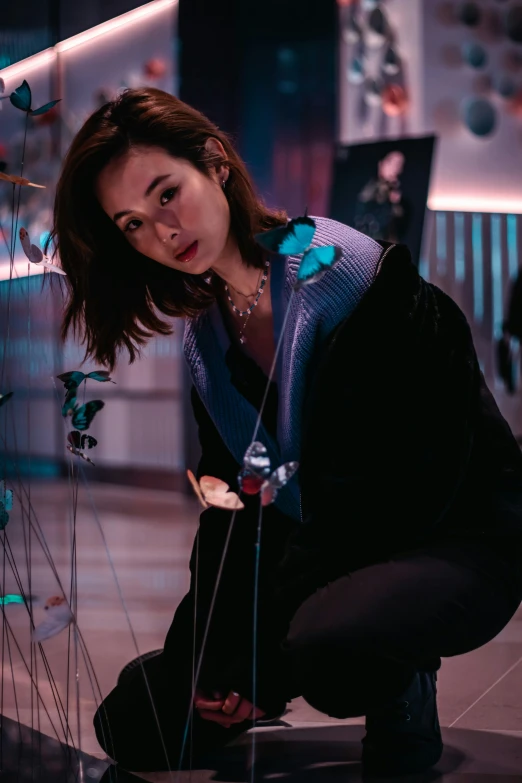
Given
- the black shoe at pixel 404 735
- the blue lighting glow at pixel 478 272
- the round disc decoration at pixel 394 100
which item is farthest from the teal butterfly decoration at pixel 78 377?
the blue lighting glow at pixel 478 272

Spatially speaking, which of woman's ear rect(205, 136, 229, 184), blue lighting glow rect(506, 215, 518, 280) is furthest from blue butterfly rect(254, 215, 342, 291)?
blue lighting glow rect(506, 215, 518, 280)

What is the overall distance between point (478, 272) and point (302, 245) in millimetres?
3852

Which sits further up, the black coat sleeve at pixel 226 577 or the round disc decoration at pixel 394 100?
the round disc decoration at pixel 394 100

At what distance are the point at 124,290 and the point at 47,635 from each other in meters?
0.53

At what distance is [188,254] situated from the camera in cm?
114

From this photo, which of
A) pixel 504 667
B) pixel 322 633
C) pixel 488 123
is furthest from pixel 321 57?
pixel 322 633

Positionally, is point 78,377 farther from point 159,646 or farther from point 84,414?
point 159,646

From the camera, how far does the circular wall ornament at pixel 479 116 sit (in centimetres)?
437

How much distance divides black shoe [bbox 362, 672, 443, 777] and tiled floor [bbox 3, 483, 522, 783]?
25mm

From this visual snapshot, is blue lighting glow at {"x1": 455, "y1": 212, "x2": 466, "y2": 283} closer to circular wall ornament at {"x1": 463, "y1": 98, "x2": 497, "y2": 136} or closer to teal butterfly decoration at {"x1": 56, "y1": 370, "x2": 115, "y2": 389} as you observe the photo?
circular wall ornament at {"x1": 463, "y1": 98, "x2": 497, "y2": 136}

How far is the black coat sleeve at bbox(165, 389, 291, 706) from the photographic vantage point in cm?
123

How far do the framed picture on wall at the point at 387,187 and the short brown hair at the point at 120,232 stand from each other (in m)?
2.52

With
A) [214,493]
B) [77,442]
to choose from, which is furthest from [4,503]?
[214,493]

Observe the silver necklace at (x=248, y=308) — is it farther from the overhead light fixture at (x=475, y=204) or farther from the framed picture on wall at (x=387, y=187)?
the overhead light fixture at (x=475, y=204)
